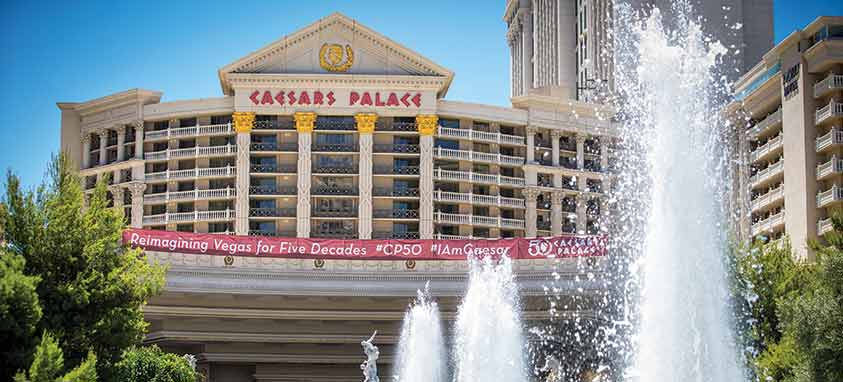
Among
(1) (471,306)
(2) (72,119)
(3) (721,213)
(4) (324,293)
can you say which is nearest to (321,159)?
(2) (72,119)

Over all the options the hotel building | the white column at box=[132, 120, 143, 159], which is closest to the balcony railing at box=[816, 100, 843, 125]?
the hotel building

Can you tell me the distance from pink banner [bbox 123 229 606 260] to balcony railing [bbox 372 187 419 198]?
26.5 meters

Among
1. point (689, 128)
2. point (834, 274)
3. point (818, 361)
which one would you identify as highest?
point (689, 128)

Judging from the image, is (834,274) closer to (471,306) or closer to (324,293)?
(471,306)

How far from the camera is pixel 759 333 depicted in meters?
46.9

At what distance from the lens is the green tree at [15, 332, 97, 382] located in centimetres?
2941

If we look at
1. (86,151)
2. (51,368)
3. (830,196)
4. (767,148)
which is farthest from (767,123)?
(51,368)

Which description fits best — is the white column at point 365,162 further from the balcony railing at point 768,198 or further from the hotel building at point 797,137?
the balcony railing at point 768,198

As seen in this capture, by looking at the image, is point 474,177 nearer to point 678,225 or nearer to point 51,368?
point 678,225

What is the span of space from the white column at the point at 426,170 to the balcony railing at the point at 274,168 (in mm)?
8908

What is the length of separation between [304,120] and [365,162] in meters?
5.17

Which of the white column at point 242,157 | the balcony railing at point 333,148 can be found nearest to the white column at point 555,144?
the balcony railing at point 333,148

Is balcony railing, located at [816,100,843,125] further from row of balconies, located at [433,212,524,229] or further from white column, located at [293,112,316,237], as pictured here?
white column, located at [293,112,316,237]

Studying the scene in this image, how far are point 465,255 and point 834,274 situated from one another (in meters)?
27.5
